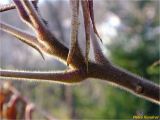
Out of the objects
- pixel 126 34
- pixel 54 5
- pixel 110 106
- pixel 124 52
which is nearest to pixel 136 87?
pixel 110 106

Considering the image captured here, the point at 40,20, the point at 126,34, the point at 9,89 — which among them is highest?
the point at 40,20

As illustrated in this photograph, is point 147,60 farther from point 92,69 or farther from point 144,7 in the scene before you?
point 92,69

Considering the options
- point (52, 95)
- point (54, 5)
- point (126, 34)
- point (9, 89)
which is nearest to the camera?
point (9, 89)

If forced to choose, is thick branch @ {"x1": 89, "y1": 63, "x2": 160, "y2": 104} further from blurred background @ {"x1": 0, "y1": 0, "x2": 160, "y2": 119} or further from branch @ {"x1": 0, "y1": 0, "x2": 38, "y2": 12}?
blurred background @ {"x1": 0, "y1": 0, "x2": 160, "y2": 119}

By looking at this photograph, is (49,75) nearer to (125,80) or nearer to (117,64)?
(125,80)

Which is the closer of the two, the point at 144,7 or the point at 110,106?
the point at 110,106

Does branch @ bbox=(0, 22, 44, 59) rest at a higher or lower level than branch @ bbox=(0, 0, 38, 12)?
lower

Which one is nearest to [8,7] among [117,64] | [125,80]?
[125,80]

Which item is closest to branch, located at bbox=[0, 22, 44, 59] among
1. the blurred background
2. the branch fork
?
the branch fork

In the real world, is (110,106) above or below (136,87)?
below
